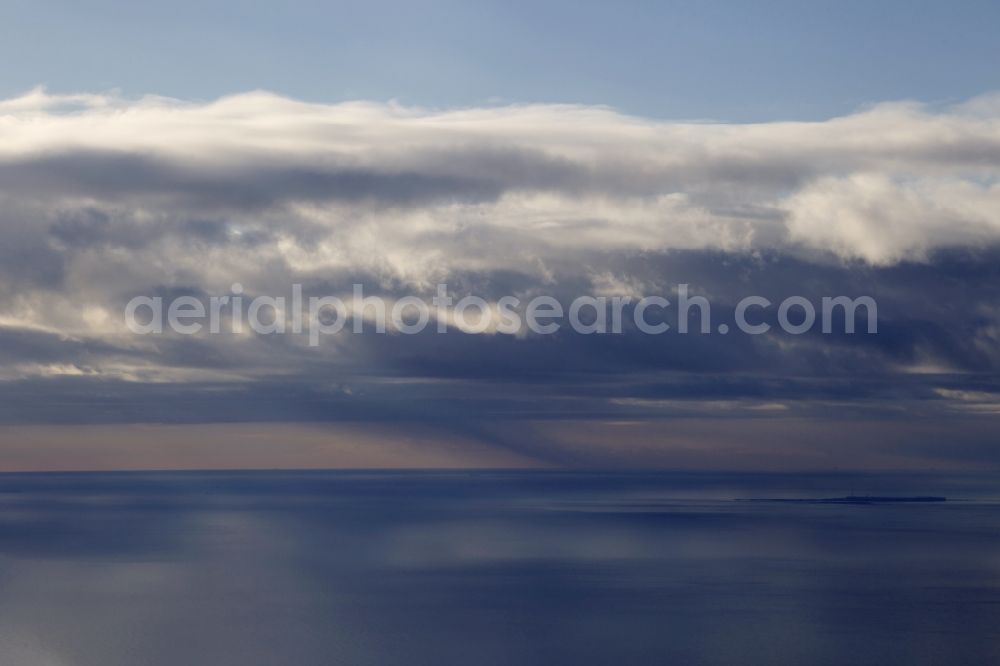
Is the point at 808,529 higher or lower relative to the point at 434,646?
lower

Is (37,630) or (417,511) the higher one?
(37,630)

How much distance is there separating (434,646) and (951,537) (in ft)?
257

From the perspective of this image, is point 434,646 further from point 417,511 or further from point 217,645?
point 417,511

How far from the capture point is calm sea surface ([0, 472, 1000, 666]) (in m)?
54.1

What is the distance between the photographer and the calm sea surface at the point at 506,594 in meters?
54.1

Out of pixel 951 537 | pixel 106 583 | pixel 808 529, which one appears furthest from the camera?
pixel 808 529

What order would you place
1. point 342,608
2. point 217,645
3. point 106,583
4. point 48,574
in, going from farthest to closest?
point 48,574 < point 106,583 < point 342,608 < point 217,645

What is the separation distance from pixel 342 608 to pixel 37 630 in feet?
55.9

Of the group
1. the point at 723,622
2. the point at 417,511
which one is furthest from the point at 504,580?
the point at 417,511

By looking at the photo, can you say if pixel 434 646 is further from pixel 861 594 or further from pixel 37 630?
pixel 861 594

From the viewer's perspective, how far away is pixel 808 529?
126 metres

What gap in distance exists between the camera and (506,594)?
72.3 m

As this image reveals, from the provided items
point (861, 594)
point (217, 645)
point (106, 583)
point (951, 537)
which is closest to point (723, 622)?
point (861, 594)

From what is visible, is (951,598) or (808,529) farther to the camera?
(808,529)
